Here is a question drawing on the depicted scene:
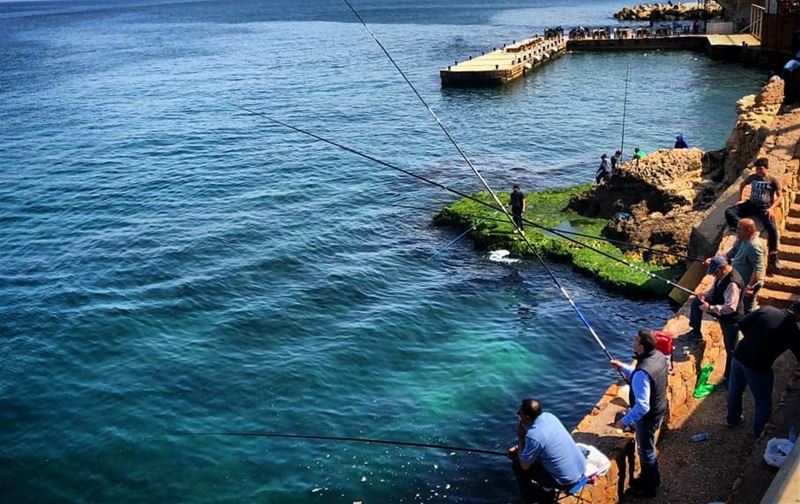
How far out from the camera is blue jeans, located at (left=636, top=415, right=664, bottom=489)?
8469 millimetres

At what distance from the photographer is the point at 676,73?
181ft

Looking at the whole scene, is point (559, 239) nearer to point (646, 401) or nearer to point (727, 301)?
point (727, 301)

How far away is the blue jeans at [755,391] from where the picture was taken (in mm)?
8539

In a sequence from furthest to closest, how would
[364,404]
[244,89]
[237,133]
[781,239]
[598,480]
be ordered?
[244,89], [237,133], [364,404], [781,239], [598,480]

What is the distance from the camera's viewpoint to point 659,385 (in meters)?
8.24

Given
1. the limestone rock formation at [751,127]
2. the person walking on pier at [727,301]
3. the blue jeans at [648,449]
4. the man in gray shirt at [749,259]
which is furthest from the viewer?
the limestone rock formation at [751,127]

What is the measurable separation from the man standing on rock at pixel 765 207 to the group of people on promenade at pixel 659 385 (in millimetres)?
1782

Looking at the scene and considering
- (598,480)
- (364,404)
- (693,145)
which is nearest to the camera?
(598,480)

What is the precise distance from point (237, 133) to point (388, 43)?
4747 centimetres

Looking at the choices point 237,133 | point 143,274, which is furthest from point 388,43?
point 143,274

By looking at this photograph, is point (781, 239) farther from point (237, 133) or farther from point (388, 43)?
point (388, 43)

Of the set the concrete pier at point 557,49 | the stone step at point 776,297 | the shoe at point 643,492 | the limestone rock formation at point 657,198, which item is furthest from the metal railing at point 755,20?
the shoe at point 643,492

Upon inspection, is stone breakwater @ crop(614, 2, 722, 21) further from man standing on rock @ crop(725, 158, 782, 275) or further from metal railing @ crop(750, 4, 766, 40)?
man standing on rock @ crop(725, 158, 782, 275)

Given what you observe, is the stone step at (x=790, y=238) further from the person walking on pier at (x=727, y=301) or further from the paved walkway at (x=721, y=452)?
the person walking on pier at (x=727, y=301)
